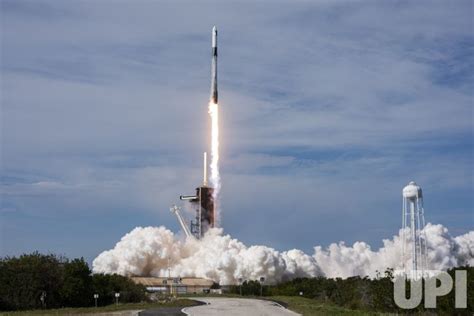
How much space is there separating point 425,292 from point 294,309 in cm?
1057

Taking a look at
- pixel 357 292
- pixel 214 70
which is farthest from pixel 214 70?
pixel 357 292

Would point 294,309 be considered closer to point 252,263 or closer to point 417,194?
point 417,194

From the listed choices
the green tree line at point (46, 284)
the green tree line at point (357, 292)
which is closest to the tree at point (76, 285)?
the green tree line at point (46, 284)

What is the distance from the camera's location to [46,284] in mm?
71438

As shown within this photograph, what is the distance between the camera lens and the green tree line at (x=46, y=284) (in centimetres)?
6838

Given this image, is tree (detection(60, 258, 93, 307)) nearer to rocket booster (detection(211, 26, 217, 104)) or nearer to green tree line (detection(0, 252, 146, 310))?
green tree line (detection(0, 252, 146, 310))

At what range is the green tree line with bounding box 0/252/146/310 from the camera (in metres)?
68.4

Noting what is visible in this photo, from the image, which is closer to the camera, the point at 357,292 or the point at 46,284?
the point at 46,284

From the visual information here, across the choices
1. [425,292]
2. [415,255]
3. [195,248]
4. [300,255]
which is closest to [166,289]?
[195,248]

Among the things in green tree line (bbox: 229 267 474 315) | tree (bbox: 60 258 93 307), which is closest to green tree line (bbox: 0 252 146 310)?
tree (bbox: 60 258 93 307)

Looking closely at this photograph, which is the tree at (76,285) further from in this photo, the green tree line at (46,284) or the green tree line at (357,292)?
the green tree line at (357,292)

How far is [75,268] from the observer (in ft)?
244

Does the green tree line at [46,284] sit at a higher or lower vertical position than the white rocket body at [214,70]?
lower

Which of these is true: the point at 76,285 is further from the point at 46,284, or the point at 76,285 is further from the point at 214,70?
the point at 214,70
